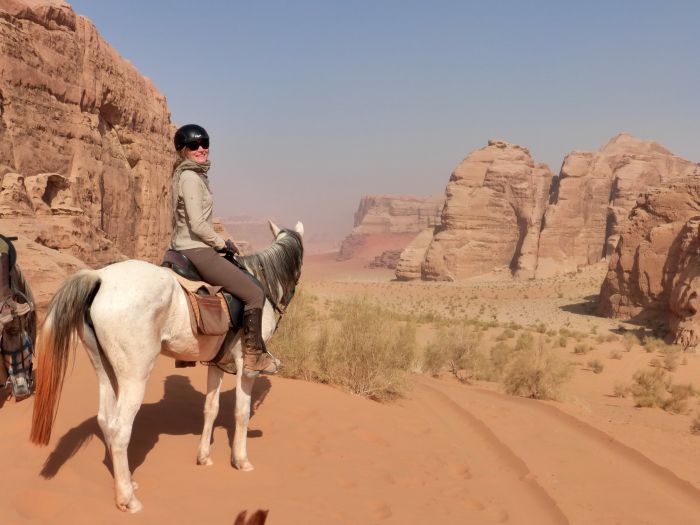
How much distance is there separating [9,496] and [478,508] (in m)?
3.74

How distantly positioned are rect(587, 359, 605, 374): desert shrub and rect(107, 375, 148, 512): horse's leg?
1506cm

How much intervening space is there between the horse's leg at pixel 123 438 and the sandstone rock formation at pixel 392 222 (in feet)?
364

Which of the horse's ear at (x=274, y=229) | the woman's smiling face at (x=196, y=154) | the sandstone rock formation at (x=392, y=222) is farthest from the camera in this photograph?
the sandstone rock formation at (x=392, y=222)

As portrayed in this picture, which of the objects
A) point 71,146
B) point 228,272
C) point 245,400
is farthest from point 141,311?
point 71,146

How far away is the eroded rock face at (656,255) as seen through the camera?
23.0 m

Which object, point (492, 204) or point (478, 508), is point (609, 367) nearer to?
point (478, 508)

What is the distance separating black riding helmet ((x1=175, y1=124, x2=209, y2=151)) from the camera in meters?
4.45

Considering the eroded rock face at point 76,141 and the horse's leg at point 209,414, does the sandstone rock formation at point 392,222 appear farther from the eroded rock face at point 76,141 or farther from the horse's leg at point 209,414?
the horse's leg at point 209,414

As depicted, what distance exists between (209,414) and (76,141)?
1736 cm

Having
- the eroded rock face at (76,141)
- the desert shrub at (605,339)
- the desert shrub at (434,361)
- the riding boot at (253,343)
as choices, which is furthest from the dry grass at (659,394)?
the eroded rock face at (76,141)

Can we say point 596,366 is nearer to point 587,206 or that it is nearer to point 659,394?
point 659,394

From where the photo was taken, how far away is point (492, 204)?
62812 mm

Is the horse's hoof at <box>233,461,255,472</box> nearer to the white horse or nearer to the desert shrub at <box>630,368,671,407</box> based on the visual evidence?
the white horse

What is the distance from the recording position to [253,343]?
4.48 m
